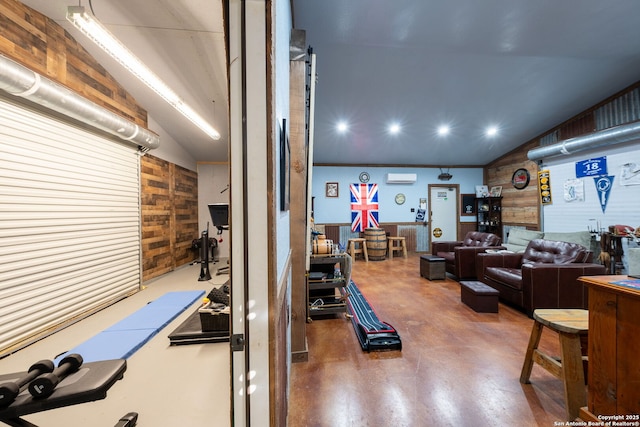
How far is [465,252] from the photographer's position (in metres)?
4.15

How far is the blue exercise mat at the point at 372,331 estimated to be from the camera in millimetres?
2168

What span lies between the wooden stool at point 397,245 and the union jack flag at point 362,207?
60 cm

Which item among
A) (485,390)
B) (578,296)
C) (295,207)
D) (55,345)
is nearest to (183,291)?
(55,345)

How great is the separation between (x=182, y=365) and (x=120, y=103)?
356 cm

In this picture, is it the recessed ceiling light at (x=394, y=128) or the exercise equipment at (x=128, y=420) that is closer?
the exercise equipment at (x=128, y=420)

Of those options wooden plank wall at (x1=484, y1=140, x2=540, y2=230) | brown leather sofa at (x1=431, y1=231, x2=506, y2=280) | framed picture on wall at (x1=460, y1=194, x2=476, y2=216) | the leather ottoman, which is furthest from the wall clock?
the leather ottoman

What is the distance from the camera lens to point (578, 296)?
269 cm

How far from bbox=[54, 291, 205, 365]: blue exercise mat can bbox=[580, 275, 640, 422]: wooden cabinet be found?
3.19 m

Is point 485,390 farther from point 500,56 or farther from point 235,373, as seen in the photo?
point 500,56

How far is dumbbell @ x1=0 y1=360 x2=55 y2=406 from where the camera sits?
899 millimetres

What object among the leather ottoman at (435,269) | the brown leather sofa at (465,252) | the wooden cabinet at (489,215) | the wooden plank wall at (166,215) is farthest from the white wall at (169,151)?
the wooden cabinet at (489,215)

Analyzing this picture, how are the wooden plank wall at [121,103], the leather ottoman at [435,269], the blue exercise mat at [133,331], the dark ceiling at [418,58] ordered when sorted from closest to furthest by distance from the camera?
1. the blue exercise mat at [133,331]
2. the wooden plank wall at [121,103]
3. the dark ceiling at [418,58]
4. the leather ottoman at [435,269]

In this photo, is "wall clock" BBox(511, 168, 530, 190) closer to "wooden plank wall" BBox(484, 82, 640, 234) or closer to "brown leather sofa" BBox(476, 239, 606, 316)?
"wooden plank wall" BBox(484, 82, 640, 234)

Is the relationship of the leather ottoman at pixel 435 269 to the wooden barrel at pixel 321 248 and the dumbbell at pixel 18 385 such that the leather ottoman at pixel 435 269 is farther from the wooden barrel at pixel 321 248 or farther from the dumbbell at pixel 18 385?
the dumbbell at pixel 18 385
